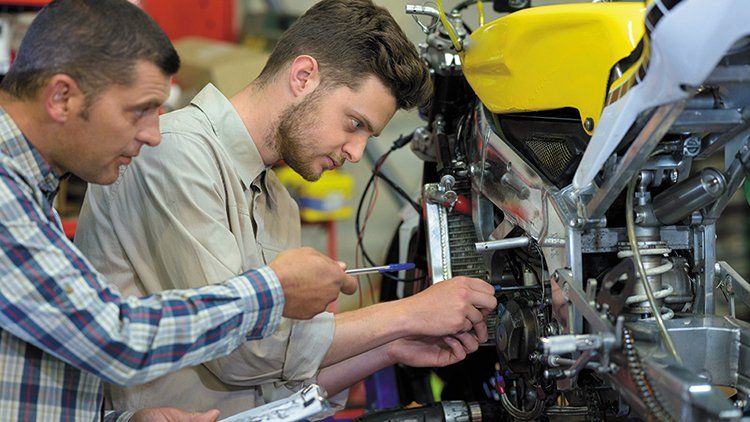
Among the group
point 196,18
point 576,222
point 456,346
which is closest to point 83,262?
point 576,222

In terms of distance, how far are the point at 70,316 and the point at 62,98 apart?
319 millimetres

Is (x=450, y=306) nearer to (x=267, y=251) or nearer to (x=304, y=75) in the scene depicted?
(x=267, y=251)

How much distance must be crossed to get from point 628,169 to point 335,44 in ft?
2.53

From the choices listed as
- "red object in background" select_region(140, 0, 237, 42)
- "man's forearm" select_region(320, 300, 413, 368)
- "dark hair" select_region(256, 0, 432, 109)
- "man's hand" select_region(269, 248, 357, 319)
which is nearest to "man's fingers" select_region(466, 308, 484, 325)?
"man's forearm" select_region(320, 300, 413, 368)

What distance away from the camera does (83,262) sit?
125cm

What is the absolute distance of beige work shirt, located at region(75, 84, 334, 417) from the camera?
64.6 inches

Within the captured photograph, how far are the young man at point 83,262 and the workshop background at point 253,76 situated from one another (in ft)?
6.37

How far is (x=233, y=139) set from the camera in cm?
186

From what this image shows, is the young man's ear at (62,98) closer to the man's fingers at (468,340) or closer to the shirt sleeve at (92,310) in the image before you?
the shirt sleeve at (92,310)

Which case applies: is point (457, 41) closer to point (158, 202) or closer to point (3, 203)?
point (158, 202)

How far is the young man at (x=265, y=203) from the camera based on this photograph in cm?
166

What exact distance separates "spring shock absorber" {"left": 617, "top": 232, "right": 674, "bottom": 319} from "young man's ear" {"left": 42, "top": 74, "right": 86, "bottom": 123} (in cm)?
90

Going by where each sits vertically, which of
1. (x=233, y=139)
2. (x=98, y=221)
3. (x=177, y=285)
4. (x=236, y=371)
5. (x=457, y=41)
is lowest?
(x=236, y=371)

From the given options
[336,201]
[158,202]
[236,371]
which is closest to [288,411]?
[236,371]
